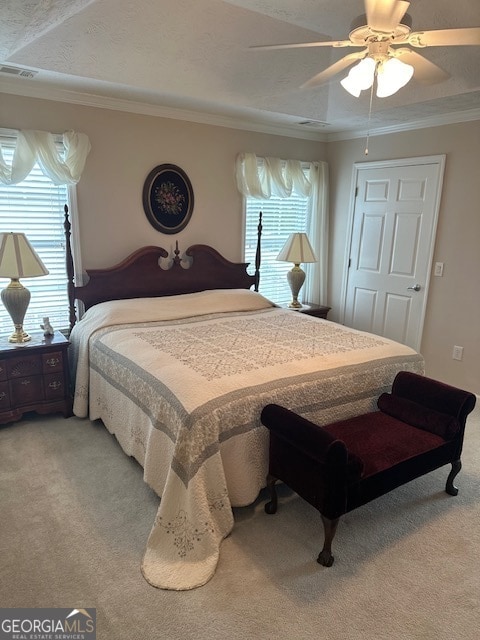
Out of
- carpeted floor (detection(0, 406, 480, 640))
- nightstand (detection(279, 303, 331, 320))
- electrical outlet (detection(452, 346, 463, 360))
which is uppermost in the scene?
nightstand (detection(279, 303, 331, 320))

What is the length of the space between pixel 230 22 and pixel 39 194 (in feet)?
6.30

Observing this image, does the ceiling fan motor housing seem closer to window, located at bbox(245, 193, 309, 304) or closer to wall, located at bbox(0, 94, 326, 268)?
wall, located at bbox(0, 94, 326, 268)

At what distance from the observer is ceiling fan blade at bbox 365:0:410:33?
1628 millimetres

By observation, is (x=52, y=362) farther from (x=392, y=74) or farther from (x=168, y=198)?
(x=392, y=74)

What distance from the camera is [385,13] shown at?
1674 mm

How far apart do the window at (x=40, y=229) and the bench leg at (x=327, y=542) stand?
2742 millimetres

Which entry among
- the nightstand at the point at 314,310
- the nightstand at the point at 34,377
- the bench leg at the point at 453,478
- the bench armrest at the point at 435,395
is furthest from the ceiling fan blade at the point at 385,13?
the nightstand at the point at 314,310

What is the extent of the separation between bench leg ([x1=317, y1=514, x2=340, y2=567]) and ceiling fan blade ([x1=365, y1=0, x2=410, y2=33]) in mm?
2121

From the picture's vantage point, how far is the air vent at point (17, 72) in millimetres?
2885

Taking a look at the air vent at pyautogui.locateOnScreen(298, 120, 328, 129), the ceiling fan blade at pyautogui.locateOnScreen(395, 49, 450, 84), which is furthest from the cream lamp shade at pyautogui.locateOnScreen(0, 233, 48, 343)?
the air vent at pyautogui.locateOnScreen(298, 120, 328, 129)

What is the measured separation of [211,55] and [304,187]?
1922 mm

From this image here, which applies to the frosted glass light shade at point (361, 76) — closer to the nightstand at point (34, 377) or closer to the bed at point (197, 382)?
the bed at point (197, 382)

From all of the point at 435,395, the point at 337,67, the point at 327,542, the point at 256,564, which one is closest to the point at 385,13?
the point at 337,67

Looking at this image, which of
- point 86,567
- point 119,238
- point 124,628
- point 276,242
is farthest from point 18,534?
point 276,242
